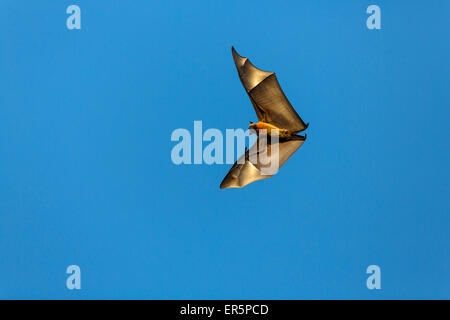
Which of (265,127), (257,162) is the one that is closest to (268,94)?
(265,127)

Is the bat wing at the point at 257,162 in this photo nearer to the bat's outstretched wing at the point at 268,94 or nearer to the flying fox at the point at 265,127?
the flying fox at the point at 265,127

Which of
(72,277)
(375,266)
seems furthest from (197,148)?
(375,266)

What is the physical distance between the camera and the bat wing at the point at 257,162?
15.1 meters

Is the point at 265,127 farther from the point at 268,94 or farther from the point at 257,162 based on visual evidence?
the point at 257,162

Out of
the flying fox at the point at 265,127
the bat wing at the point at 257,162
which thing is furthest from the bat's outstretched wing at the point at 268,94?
the bat wing at the point at 257,162

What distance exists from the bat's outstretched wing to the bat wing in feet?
2.21

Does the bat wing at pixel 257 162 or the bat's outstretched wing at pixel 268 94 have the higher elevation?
the bat's outstretched wing at pixel 268 94

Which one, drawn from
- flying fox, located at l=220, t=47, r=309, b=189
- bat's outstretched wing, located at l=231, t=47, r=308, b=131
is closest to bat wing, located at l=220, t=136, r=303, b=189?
flying fox, located at l=220, t=47, r=309, b=189

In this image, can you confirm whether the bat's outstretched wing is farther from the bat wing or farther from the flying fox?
the bat wing

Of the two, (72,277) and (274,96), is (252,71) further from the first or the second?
(72,277)
